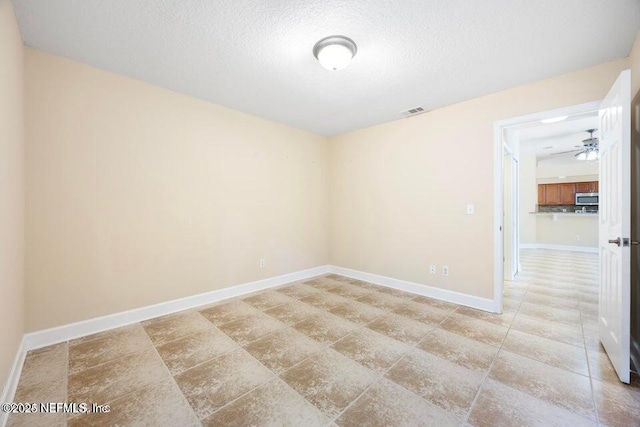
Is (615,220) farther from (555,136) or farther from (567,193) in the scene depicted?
(567,193)

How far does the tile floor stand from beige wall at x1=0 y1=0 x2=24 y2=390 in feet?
1.24

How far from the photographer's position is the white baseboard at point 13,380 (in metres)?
1.44

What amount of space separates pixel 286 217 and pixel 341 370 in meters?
2.74

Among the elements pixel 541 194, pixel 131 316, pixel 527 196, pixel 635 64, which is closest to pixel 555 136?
pixel 527 196

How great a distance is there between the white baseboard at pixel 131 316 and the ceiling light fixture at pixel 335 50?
3.03 m

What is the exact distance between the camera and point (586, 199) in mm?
7820

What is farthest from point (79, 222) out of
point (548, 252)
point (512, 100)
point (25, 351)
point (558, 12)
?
point (548, 252)

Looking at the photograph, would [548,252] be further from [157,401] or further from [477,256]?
[157,401]

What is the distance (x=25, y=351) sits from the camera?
2.11 metres

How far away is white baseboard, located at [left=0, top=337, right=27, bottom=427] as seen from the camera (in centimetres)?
144

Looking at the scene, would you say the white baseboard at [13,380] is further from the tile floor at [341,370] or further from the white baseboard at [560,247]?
the white baseboard at [560,247]

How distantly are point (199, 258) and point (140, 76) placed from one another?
214cm

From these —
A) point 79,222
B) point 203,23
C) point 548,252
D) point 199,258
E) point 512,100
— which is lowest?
point 548,252

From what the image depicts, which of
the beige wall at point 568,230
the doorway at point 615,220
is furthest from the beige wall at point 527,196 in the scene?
the doorway at point 615,220
